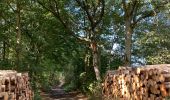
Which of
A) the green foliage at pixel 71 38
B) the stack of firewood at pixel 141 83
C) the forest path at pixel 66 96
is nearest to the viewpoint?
the stack of firewood at pixel 141 83

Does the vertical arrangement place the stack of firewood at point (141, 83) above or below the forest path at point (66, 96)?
above

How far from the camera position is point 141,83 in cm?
1144

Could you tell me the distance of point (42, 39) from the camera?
98.9ft

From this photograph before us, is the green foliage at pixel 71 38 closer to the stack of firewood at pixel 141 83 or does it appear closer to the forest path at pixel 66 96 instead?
the forest path at pixel 66 96

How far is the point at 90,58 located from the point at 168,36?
854cm

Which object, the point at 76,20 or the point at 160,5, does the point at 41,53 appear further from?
the point at 160,5

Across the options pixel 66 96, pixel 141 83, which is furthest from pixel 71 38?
pixel 141 83

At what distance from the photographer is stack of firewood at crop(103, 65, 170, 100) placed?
371 inches

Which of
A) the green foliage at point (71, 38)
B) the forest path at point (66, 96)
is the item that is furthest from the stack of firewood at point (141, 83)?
the forest path at point (66, 96)

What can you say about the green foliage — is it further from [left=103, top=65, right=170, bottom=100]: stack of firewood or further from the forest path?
[left=103, top=65, right=170, bottom=100]: stack of firewood

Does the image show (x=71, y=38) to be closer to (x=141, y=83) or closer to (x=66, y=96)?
(x=66, y=96)

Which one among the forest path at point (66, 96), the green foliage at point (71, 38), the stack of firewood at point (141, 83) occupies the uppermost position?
the green foliage at point (71, 38)

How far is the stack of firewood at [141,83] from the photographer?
943 cm

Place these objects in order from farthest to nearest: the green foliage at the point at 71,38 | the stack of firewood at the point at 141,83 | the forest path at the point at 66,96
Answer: the forest path at the point at 66,96 → the green foliage at the point at 71,38 → the stack of firewood at the point at 141,83
